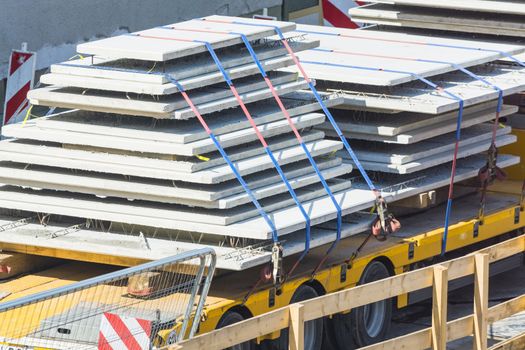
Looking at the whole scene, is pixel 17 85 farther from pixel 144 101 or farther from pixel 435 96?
pixel 435 96

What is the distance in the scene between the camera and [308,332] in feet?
42.1

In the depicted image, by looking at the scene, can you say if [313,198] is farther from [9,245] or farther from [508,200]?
[508,200]

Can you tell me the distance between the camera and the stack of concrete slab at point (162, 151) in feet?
39.0

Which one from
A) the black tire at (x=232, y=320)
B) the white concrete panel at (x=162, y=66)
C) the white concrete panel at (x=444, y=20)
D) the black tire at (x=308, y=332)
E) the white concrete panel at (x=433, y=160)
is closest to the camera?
the black tire at (x=232, y=320)

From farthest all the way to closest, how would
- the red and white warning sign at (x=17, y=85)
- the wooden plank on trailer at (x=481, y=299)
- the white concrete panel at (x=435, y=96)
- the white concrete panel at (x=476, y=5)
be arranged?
the white concrete panel at (x=476, y=5) → the red and white warning sign at (x=17, y=85) → the white concrete panel at (x=435, y=96) → the wooden plank on trailer at (x=481, y=299)

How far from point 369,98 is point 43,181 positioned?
3.39 meters

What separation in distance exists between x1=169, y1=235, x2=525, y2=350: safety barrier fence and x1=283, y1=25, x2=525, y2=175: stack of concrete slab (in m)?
1.53

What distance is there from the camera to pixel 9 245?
12.4 meters

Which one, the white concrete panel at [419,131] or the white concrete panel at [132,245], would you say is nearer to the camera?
the white concrete panel at [132,245]

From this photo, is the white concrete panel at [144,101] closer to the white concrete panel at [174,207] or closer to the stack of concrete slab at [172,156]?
the stack of concrete slab at [172,156]

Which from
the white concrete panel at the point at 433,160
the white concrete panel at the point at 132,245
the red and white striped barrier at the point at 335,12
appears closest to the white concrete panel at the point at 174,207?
the white concrete panel at the point at 132,245

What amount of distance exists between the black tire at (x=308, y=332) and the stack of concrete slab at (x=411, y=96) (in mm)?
1814

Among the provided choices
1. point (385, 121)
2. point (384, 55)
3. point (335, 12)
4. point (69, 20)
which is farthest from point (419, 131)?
point (335, 12)

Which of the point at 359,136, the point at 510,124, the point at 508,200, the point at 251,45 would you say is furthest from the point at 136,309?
the point at 510,124
